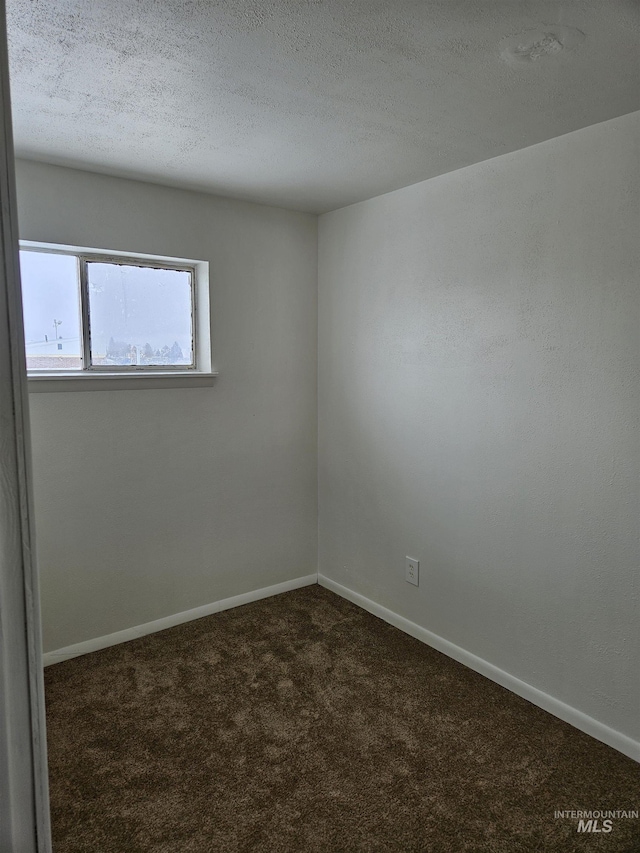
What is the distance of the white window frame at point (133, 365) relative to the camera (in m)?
2.50

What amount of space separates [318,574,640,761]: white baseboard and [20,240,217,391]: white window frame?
1588 millimetres

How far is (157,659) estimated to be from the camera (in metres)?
2.66

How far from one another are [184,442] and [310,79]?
1.84m

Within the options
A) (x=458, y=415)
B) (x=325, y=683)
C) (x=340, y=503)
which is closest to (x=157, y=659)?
(x=325, y=683)

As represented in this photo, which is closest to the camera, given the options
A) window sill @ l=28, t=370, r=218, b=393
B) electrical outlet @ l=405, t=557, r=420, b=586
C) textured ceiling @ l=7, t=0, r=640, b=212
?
textured ceiling @ l=7, t=0, r=640, b=212

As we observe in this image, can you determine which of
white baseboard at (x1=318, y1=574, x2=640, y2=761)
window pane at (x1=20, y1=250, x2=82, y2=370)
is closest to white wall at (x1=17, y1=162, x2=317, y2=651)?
window pane at (x1=20, y1=250, x2=82, y2=370)

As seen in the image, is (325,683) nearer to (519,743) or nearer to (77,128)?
(519,743)

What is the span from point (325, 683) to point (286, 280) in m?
2.14

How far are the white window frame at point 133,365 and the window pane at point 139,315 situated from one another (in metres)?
0.03

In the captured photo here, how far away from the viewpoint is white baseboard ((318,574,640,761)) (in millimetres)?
2039

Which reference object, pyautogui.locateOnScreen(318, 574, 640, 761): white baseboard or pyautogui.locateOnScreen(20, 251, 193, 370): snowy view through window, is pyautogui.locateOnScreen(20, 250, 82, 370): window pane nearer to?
pyautogui.locateOnScreen(20, 251, 193, 370): snowy view through window

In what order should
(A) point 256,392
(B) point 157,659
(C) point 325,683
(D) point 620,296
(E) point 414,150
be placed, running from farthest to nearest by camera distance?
(A) point 256,392
(B) point 157,659
(C) point 325,683
(E) point 414,150
(D) point 620,296

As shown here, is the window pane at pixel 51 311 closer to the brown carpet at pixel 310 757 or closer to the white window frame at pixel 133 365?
the white window frame at pixel 133 365

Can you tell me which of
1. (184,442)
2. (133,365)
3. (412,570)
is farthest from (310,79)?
(412,570)
